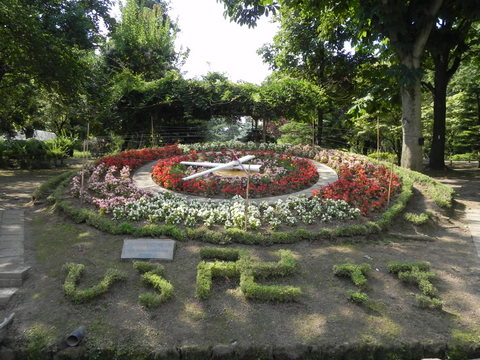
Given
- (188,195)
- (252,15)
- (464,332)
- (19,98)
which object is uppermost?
(252,15)

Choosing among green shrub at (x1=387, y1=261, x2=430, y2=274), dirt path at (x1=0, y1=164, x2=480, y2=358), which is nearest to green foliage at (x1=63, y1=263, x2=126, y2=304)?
dirt path at (x1=0, y1=164, x2=480, y2=358)

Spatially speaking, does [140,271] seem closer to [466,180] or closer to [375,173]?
[375,173]

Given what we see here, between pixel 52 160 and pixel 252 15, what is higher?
pixel 252 15

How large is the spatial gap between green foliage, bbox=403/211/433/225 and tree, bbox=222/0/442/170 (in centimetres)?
498

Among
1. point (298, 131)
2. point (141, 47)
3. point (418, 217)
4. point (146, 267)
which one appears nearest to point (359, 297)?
point (146, 267)

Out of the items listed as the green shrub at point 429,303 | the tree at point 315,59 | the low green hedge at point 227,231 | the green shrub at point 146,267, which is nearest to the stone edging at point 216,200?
the low green hedge at point 227,231

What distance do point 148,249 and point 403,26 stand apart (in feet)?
34.6

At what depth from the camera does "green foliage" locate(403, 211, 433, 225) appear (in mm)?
8258

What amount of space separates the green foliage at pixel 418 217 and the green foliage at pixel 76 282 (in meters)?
6.35

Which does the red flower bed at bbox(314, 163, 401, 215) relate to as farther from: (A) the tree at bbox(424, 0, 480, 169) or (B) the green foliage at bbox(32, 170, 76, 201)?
(B) the green foliage at bbox(32, 170, 76, 201)

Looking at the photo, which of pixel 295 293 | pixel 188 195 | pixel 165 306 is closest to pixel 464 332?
pixel 295 293

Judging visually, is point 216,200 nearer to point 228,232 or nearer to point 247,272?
point 228,232

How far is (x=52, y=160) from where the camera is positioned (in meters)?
19.2

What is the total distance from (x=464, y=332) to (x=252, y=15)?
12505 mm
